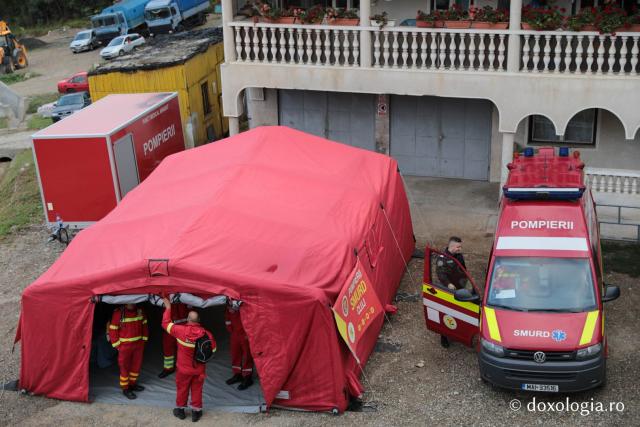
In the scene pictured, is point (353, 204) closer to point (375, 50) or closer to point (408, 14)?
point (375, 50)

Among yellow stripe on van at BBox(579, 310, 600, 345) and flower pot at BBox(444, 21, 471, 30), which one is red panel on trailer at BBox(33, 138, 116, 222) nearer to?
flower pot at BBox(444, 21, 471, 30)

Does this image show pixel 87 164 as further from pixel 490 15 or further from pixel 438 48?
pixel 490 15

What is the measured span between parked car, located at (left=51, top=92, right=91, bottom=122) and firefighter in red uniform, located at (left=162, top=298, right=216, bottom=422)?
18.2 meters

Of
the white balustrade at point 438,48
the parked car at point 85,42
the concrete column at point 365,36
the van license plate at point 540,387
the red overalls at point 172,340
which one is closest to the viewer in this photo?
the van license plate at point 540,387

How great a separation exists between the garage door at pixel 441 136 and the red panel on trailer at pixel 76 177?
6.88 m

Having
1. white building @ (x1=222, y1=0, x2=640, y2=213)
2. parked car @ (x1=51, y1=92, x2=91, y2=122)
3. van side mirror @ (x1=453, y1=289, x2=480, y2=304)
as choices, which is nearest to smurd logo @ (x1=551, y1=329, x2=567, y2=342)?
van side mirror @ (x1=453, y1=289, x2=480, y2=304)

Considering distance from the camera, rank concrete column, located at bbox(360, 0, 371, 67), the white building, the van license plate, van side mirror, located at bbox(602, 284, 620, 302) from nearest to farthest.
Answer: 1. the van license plate
2. van side mirror, located at bbox(602, 284, 620, 302)
3. the white building
4. concrete column, located at bbox(360, 0, 371, 67)

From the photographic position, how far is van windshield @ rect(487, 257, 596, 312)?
10055 mm

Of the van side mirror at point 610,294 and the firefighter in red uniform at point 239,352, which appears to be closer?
the van side mirror at point 610,294

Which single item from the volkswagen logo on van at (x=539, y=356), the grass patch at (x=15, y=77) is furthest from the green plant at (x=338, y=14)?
the grass patch at (x=15, y=77)

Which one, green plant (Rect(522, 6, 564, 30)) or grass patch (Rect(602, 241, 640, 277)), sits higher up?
green plant (Rect(522, 6, 564, 30))

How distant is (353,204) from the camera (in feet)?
40.5

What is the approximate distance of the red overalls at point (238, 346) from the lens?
10.5m

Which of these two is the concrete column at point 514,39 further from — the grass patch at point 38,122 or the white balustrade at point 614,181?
the grass patch at point 38,122
